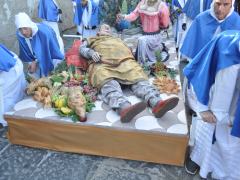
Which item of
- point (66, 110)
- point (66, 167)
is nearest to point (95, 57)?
point (66, 110)

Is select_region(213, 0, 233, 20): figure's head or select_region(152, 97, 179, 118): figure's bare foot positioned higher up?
select_region(213, 0, 233, 20): figure's head

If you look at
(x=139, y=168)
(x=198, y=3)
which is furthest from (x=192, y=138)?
(x=198, y=3)

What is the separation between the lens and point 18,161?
3.37 m

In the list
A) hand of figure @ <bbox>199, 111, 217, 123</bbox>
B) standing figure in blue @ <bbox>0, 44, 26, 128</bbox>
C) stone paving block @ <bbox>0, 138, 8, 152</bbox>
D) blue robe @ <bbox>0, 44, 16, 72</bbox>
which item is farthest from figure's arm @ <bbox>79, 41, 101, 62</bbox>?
hand of figure @ <bbox>199, 111, 217, 123</bbox>

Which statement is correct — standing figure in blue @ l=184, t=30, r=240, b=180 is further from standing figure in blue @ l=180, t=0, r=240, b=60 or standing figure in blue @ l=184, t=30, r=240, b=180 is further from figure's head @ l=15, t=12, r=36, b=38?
figure's head @ l=15, t=12, r=36, b=38

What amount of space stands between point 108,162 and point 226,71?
1.57m

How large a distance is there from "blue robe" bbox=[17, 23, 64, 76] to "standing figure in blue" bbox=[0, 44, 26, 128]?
0.51 m

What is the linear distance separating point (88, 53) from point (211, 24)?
1.66 metres

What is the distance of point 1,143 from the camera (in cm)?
369

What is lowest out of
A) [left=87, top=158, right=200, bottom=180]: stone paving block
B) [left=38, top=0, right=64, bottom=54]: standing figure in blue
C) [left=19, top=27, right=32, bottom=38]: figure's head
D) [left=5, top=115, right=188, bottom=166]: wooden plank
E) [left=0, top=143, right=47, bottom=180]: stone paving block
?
[left=87, top=158, right=200, bottom=180]: stone paving block

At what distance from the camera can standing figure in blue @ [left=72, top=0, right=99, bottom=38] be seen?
631 centimetres

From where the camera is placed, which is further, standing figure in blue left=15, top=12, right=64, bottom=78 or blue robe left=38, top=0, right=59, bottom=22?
blue robe left=38, top=0, right=59, bottom=22

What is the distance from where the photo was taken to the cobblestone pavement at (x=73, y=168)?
313 centimetres

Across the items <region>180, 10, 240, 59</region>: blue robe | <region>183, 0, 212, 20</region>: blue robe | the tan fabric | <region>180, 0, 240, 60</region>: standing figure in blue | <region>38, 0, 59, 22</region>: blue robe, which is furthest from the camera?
<region>38, 0, 59, 22</region>: blue robe
